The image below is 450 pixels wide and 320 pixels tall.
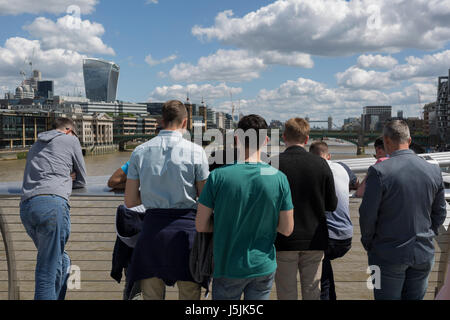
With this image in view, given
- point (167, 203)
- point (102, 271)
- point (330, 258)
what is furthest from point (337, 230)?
point (102, 271)

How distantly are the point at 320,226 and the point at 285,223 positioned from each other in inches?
14.4

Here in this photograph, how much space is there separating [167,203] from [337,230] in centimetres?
114

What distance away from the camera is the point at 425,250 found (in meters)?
2.44

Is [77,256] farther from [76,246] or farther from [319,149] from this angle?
[319,149]

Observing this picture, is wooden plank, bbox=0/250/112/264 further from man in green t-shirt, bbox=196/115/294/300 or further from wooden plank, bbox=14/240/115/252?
man in green t-shirt, bbox=196/115/294/300

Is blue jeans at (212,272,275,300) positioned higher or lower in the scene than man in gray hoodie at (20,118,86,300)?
lower

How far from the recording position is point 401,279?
2.46 meters

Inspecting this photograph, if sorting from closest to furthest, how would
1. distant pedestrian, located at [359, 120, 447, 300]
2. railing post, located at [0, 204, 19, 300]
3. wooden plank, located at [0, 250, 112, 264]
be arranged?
1. distant pedestrian, located at [359, 120, 447, 300]
2. railing post, located at [0, 204, 19, 300]
3. wooden plank, located at [0, 250, 112, 264]

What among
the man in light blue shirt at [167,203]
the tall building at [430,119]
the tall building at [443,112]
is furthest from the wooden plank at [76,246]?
the tall building at [430,119]

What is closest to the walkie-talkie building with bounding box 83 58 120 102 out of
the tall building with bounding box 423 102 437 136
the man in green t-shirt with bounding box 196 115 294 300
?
the tall building with bounding box 423 102 437 136

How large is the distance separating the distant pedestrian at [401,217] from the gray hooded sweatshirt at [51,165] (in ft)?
6.20

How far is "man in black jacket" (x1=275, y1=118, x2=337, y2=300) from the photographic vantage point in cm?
252

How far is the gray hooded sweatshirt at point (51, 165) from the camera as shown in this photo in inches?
108
